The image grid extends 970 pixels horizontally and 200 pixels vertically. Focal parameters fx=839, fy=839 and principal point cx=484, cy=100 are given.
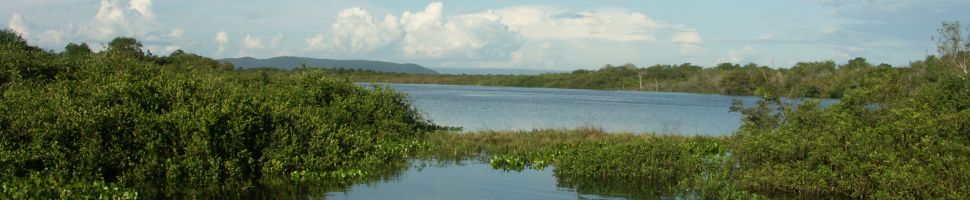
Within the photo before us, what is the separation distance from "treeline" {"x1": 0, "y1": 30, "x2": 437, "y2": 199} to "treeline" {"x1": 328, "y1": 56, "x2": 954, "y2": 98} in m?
60.8

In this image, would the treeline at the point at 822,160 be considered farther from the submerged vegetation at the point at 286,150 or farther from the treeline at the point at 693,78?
the treeline at the point at 693,78

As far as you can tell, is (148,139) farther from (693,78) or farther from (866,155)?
(693,78)

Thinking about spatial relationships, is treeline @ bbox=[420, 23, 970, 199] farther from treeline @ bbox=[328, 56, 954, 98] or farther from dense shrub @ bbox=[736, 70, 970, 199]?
treeline @ bbox=[328, 56, 954, 98]

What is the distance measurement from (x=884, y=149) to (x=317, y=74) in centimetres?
1836

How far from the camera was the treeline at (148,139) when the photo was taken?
1460 centimetres

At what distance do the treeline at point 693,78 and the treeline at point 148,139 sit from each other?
60.8m

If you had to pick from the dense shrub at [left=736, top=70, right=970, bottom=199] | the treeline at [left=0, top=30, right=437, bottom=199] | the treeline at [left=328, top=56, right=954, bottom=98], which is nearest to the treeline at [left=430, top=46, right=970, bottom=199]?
the dense shrub at [left=736, top=70, right=970, bottom=199]

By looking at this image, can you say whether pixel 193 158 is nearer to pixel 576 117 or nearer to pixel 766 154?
pixel 766 154

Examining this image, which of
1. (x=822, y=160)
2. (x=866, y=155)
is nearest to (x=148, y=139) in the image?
(x=822, y=160)

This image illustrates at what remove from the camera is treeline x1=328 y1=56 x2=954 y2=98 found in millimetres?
96188

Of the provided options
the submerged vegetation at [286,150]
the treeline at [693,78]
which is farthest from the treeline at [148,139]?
the treeline at [693,78]

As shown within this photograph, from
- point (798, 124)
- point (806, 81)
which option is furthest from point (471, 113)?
point (806, 81)

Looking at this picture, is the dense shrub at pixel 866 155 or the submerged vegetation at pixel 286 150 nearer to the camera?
the dense shrub at pixel 866 155

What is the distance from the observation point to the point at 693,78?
439 ft
